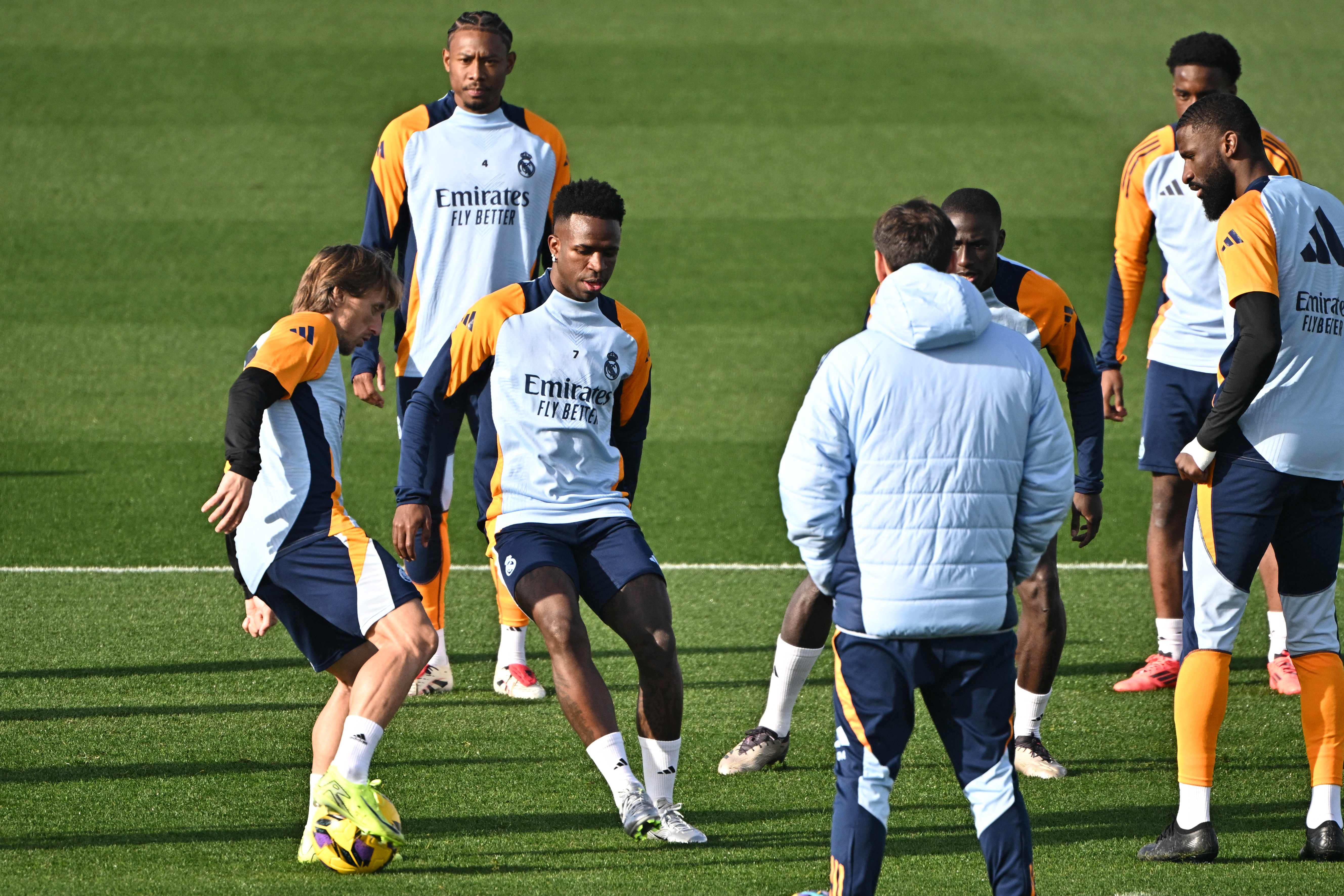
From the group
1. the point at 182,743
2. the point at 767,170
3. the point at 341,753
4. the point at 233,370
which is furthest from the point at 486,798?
the point at 767,170

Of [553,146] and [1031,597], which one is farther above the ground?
[553,146]

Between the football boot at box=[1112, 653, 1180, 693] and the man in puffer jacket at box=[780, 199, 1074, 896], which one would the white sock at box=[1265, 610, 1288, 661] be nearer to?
the football boot at box=[1112, 653, 1180, 693]

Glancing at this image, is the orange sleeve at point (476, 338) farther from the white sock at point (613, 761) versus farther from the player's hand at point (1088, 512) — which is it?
the player's hand at point (1088, 512)

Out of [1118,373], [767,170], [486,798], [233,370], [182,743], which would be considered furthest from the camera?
[767,170]

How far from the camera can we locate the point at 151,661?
6605mm

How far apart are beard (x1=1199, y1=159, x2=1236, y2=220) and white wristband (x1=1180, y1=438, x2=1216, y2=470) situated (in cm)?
67

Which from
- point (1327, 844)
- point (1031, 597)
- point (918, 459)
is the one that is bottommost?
point (1327, 844)

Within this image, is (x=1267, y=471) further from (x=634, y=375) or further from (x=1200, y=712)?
(x=634, y=375)

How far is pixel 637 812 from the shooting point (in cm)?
446

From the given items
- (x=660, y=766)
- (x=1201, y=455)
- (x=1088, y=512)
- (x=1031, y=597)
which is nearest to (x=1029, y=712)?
(x=1031, y=597)

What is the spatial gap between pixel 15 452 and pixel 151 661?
492 cm

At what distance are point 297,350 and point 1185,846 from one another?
298 cm

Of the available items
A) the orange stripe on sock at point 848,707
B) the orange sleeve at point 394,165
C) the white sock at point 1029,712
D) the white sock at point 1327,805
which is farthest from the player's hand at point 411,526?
Result: the white sock at point 1327,805

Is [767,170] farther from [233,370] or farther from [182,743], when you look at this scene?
[182,743]
